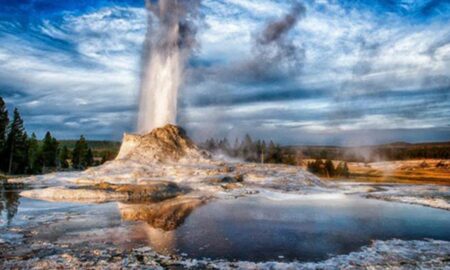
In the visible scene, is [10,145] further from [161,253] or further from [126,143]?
[161,253]

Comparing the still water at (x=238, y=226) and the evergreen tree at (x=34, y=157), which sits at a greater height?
the evergreen tree at (x=34, y=157)

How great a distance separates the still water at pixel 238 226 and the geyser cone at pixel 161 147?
25624mm

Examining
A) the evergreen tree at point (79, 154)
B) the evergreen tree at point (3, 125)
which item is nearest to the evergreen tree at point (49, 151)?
the evergreen tree at point (79, 154)

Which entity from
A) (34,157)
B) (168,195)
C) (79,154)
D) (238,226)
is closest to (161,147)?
(168,195)

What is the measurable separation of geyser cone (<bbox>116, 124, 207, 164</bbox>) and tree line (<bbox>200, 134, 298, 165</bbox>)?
41.3 metres

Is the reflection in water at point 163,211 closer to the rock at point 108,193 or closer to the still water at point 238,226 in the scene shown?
the still water at point 238,226

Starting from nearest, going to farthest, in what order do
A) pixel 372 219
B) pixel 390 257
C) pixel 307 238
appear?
1. pixel 390 257
2. pixel 307 238
3. pixel 372 219

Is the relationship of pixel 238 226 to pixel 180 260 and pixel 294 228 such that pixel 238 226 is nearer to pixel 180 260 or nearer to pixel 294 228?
pixel 294 228

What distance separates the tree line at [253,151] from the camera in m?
111

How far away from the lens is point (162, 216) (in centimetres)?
2500

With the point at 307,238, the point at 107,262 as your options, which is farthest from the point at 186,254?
the point at 307,238

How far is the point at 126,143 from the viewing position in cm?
6162

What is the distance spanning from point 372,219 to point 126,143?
44437 millimetres

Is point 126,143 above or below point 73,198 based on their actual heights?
above
